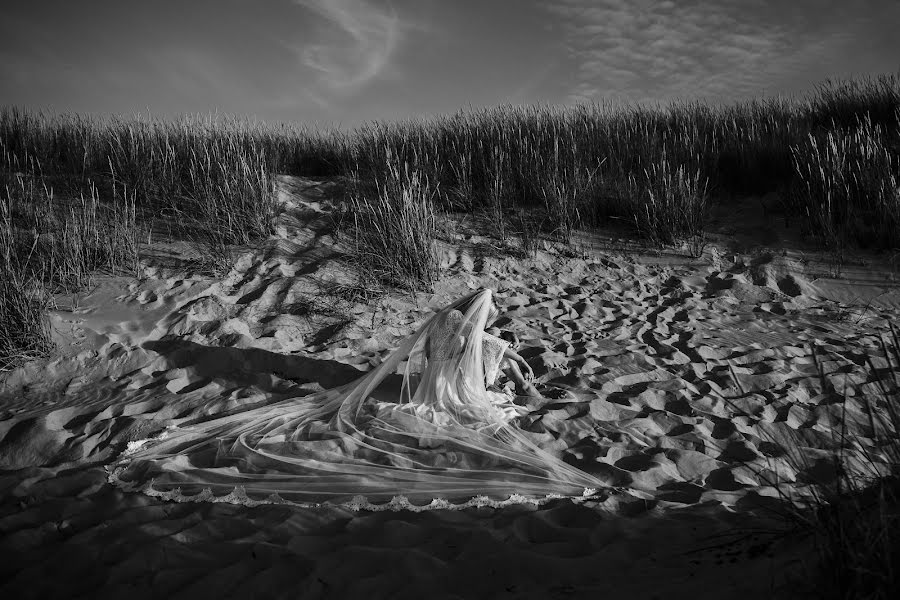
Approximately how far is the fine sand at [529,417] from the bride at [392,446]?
0.15m

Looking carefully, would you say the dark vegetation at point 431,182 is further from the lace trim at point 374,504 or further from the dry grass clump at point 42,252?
the lace trim at point 374,504

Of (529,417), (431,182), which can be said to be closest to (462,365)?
(529,417)

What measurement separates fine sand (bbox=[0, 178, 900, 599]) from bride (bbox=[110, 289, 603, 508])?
147 mm

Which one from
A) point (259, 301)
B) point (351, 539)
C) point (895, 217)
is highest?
point (895, 217)

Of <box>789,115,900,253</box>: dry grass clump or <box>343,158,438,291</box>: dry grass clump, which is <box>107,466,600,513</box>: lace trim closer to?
<box>343,158,438,291</box>: dry grass clump

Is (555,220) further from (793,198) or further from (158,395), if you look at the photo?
(158,395)

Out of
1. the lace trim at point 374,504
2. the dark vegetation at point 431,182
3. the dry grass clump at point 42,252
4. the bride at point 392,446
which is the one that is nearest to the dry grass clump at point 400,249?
the dark vegetation at point 431,182

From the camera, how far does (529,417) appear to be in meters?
3.32

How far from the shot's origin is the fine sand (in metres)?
1.95

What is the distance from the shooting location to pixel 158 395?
374 centimetres

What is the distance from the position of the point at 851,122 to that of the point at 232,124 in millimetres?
9177

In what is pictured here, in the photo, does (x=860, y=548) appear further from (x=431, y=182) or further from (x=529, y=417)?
(x=431, y=182)

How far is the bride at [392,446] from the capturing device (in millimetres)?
2576

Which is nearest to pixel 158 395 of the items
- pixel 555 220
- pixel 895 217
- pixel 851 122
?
pixel 555 220
